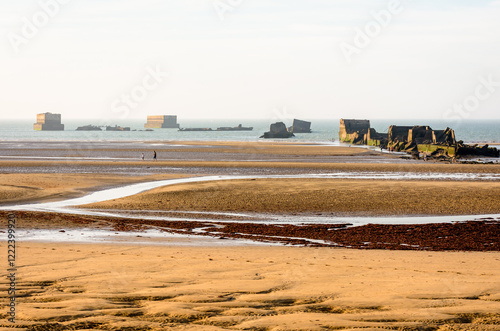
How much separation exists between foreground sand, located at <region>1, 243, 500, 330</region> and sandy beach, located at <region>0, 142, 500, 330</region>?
24 mm

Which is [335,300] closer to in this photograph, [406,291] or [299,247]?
[406,291]

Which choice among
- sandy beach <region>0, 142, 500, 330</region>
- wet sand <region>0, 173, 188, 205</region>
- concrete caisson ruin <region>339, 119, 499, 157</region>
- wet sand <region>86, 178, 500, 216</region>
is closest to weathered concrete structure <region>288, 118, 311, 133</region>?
concrete caisson ruin <region>339, 119, 499, 157</region>

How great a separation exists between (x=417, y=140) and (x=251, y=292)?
78.5 meters

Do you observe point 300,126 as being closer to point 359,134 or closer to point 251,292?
point 359,134

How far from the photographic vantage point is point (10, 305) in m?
6.90

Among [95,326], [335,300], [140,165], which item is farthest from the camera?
[140,165]

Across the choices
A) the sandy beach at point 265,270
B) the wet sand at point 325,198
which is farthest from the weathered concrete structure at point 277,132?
the sandy beach at point 265,270

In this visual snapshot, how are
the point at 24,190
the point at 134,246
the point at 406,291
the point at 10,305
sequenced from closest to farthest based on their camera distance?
the point at 10,305, the point at 406,291, the point at 134,246, the point at 24,190

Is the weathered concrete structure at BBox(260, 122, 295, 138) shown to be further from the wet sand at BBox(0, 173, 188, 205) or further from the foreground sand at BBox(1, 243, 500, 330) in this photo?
the foreground sand at BBox(1, 243, 500, 330)

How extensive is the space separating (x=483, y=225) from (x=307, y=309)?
13445 millimetres

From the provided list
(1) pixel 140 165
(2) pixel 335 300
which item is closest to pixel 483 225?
(2) pixel 335 300

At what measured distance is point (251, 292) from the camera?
25.9 feet

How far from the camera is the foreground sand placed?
21.1 feet

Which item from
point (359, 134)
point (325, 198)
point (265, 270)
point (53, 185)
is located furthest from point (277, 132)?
point (265, 270)
